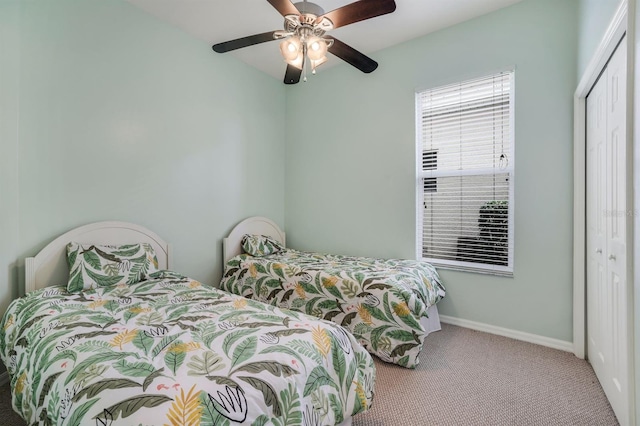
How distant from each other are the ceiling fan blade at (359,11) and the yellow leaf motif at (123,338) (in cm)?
191

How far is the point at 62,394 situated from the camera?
105cm

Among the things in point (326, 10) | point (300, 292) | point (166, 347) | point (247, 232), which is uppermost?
point (326, 10)

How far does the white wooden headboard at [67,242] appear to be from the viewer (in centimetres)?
197

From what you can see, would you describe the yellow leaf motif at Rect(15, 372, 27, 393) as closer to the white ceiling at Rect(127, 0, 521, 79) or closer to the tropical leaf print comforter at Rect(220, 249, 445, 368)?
the tropical leaf print comforter at Rect(220, 249, 445, 368)

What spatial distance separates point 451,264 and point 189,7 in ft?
10.3

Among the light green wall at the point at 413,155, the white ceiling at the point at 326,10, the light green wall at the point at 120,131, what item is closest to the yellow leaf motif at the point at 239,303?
the light green wall at the point at 120,131

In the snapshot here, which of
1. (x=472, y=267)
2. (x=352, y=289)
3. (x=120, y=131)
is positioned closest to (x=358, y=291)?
(x=352, y=289)

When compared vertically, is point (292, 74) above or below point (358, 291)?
above

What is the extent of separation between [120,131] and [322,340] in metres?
2.24

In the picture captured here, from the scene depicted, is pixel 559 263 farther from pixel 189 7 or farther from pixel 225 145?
pixel 189 7

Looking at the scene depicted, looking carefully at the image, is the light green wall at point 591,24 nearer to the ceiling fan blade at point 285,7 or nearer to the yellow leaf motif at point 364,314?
the ceiling fan blade at point 285,7

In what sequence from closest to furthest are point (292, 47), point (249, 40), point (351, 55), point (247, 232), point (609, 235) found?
point (609, 235)
point (292, 47)
point (249, 40)
point (351, 55)
point (247, 232)

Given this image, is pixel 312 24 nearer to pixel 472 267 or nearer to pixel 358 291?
pixel 358 291

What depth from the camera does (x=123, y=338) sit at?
1327 mm
